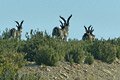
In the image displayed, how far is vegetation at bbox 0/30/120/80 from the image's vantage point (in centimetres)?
1933

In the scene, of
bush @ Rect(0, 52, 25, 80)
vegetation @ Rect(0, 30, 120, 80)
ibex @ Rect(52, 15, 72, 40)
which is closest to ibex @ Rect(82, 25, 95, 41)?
ibex @ Rect(52, 15, 72, 40)

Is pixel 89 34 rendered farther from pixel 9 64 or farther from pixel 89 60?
pixel 9 64

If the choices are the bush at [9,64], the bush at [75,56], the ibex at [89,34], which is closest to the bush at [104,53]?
the bush at [75,56]

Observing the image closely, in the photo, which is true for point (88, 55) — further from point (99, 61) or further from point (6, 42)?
point (6, 42)

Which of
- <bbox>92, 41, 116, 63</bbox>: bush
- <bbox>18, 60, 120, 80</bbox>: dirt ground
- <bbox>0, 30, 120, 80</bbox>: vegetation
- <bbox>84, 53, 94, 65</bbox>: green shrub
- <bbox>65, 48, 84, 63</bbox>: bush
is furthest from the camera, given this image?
<bbox>92, 41, 116, 63</bbox>: bush

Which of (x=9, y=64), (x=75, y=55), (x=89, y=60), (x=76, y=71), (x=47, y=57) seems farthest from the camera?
(x=89, y=60)

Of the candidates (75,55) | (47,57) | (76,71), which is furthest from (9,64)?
(75,55)

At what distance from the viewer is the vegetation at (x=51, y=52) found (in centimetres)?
1933

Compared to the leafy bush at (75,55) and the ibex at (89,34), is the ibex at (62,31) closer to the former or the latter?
the ibex at (89,34)

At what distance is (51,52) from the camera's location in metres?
20.8

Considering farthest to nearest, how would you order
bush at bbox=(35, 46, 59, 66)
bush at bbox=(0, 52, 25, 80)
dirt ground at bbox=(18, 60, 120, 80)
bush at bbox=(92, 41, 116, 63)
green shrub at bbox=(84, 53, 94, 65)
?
1. bush at bbox=(92, 41, 116, 63)
2. green shrub at bbox=(84, 53, 94, 65)
3. bush at bbox=(35, 46, 59, 66)
4. dirt ground at bbox=(18, 60, 120, 80)
5. bush at bbox=(0, 52, 25, 80)

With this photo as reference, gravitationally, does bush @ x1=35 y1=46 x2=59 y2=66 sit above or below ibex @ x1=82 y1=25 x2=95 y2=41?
below

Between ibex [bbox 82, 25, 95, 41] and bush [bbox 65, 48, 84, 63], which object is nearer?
bush [bbox 65, 48, 84, 63]

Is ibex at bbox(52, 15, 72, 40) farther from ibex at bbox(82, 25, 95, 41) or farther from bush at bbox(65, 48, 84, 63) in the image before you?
bush at bbox(65, 48, 84, 63)
